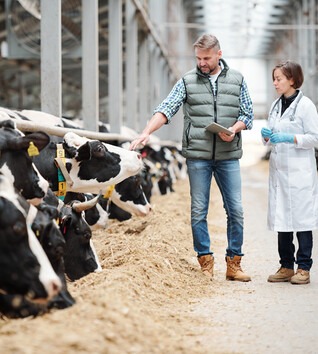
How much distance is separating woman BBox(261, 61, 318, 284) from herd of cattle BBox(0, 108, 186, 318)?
1281mm

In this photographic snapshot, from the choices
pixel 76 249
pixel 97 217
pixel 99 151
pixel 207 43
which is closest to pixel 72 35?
pixel 97 217

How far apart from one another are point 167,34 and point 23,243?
23.6 metres

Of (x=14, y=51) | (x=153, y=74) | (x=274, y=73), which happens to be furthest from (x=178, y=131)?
(x=274, y=73)

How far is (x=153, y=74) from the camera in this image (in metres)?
20.8

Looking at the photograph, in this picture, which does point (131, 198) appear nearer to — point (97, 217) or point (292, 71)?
point (97, 217)

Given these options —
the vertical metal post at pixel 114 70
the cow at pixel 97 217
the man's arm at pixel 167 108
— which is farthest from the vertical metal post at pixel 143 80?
the man's arm at pixel 167 108

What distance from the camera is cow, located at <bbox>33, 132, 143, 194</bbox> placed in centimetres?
645

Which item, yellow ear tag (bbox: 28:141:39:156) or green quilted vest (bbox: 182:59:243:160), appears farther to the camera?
green quilted vest (bbox: 182:59:243:160)

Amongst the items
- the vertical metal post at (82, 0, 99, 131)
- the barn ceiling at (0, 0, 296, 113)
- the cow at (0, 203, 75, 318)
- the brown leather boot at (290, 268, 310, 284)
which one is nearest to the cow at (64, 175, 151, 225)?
the vertical metal post at (82, 0, 99, 131)

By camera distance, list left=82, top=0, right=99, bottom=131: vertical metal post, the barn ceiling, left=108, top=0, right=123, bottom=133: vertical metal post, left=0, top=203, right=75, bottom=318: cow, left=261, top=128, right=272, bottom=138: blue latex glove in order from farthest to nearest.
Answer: the barn ceiling → left=108, top=0, right=123, bottom=133: vertical metal post → left=82, top=0, right=99, bottom=131: vertical metal post → left=261, top=128, right=272, bottom=138: blue latex glove → left=0, top=203, right=75, bottom=318: cow

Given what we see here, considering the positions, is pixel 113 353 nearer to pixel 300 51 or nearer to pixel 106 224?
pixel 106 224

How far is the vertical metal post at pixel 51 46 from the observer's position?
26.4ft

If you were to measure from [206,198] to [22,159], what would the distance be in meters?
1.97

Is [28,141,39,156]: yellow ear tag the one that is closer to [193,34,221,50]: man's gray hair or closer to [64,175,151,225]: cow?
[193,34,221,50]: man's gray hair
